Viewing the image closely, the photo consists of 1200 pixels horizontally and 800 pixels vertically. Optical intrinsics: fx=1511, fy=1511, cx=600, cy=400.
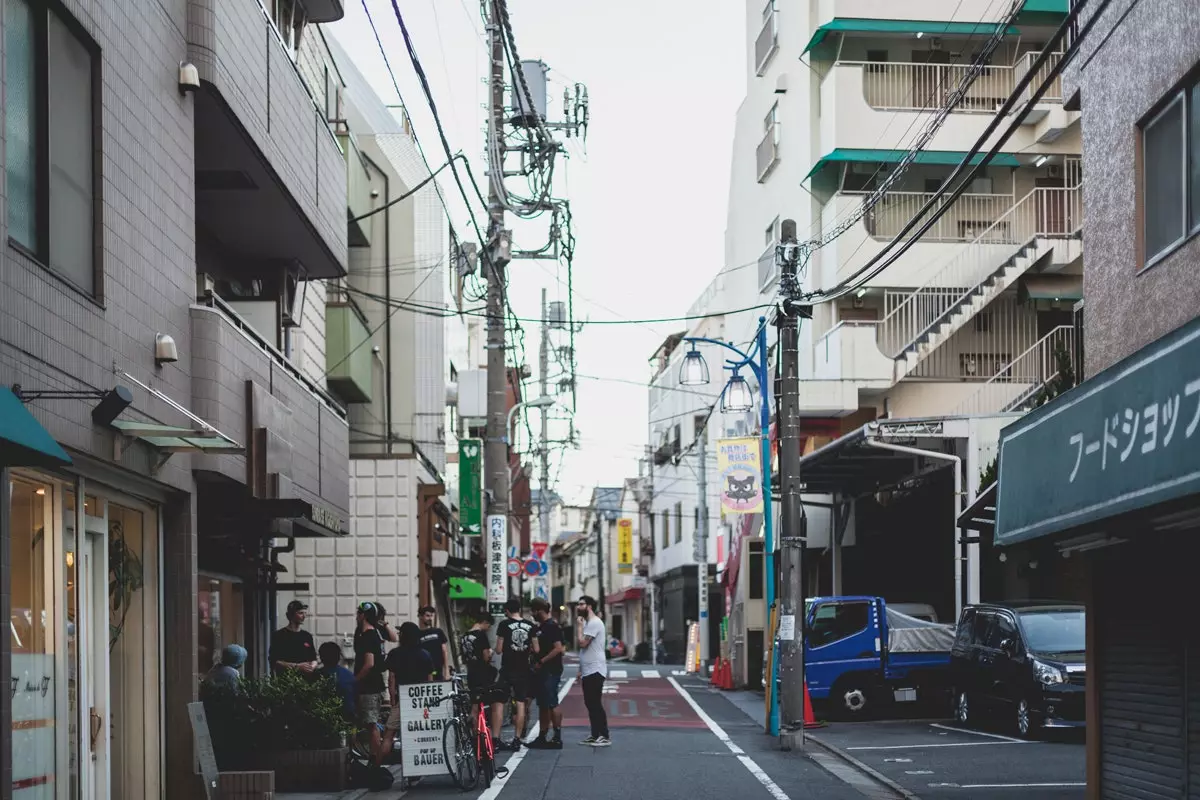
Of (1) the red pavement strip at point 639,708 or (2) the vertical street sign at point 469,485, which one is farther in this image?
(2) the vertical street sign at point 469,485

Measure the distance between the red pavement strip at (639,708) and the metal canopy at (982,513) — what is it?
5508mm

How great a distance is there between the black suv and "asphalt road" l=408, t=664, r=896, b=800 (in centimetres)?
327

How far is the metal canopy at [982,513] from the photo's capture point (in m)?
18.8

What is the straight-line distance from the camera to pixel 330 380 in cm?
2567

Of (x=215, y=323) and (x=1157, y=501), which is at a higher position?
(x=215, y=323)

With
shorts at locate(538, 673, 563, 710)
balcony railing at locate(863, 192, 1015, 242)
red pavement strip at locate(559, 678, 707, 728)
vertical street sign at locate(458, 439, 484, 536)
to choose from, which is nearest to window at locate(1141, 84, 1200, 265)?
shorts at locate(538, 673, 563, 710)

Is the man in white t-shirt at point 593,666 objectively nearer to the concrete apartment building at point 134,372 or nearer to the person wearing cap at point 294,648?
the concrete apartment building at point 134,372

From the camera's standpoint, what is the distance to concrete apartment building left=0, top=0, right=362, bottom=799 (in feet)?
32.7

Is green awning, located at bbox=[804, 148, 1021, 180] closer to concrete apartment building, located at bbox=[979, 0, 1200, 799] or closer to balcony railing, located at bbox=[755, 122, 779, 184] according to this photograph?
balcony railing, located at bbox=[755, 122, 779, 184]

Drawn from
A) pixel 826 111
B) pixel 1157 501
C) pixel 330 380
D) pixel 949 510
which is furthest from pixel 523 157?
pixel 1157 501

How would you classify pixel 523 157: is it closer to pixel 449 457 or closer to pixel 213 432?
pixel 449 457

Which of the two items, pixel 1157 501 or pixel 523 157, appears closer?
pixel 1157 501

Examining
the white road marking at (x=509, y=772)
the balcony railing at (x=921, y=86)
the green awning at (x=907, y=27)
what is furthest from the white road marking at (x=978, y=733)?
the green awning at (x=907, y=27)

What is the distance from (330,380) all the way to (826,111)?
14.1 m
